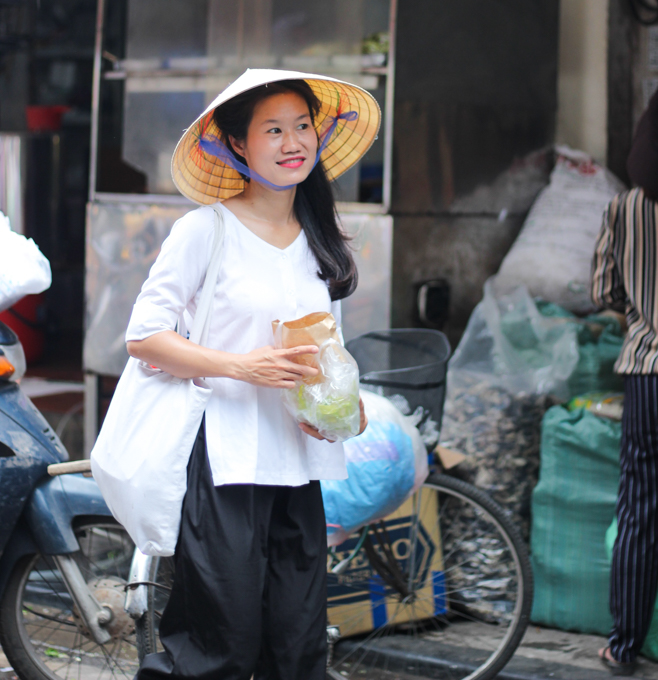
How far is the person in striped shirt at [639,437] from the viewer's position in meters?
2.93

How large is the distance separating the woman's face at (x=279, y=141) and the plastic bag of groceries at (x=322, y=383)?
1.09 feet

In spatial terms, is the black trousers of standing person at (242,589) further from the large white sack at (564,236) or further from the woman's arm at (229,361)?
the large white sack at (564,236)

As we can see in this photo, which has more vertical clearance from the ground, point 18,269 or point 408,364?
point 18,269

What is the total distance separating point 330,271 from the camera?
6.78 feet

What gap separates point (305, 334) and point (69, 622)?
1.47m

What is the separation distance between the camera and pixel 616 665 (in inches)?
117

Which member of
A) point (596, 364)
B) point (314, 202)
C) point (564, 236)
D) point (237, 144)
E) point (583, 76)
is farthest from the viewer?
point (583, 76)

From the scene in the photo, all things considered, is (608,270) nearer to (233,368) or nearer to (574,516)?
(574,516)

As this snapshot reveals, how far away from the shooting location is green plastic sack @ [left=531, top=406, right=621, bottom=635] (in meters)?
3.34

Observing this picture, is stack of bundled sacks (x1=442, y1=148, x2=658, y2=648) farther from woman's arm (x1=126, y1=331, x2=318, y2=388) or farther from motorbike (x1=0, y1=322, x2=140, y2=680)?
woman's arm (x1=126, y1=331, x2=318, y2=388)

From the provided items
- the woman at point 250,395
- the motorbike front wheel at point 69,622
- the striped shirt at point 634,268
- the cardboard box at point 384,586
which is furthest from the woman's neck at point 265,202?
the striped shirt at point 634,268

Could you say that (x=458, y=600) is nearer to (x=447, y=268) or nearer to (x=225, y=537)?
(x=447, y=268)

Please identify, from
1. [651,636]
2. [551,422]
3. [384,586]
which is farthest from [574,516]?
A: [384,586]

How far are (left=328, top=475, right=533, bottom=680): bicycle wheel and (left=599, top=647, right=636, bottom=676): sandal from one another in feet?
1.12
